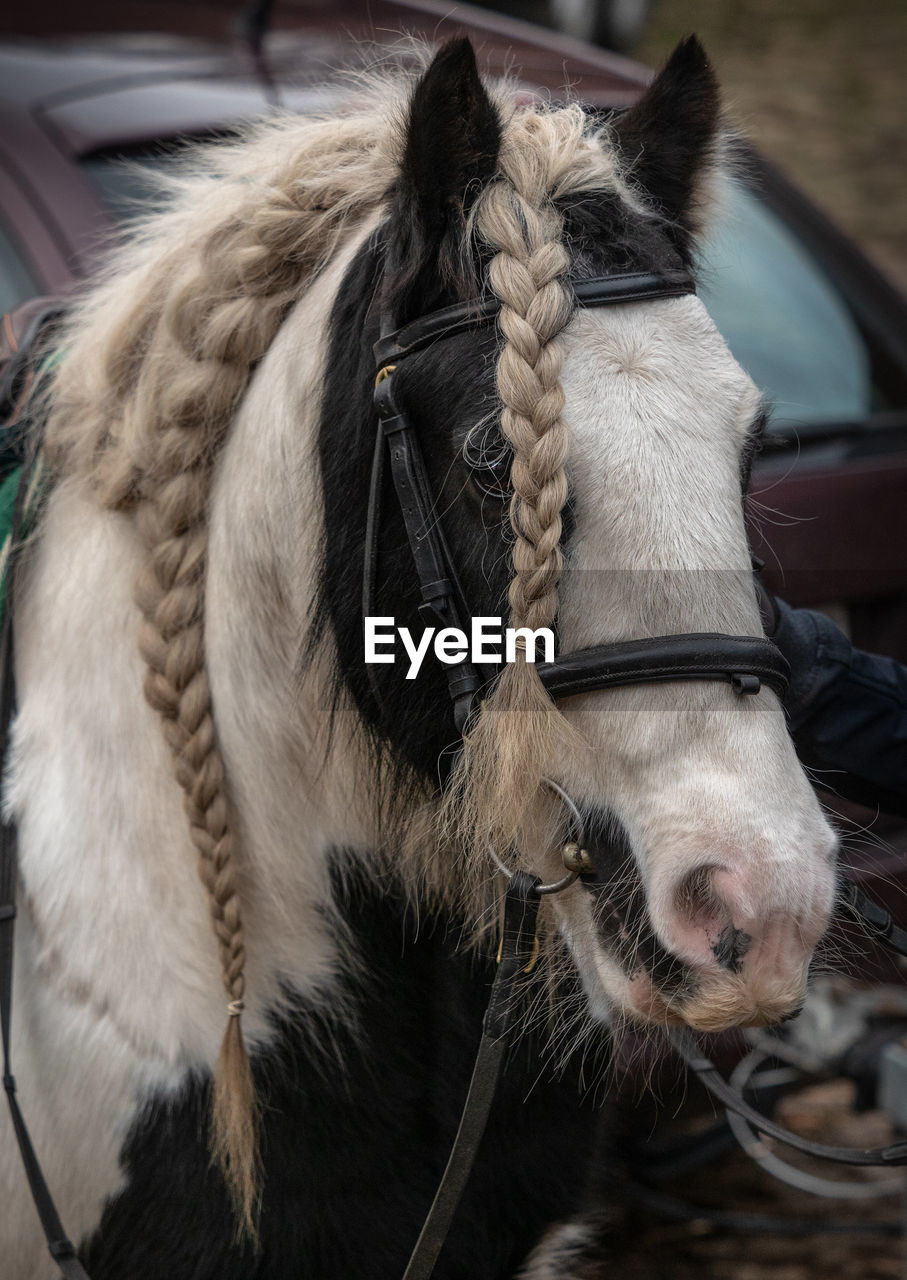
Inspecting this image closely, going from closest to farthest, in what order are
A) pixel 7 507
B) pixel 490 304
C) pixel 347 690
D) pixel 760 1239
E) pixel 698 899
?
pixel 698 899, pixel 490 304, pixel 347 690, pixel 7 507, pixel 760 1239

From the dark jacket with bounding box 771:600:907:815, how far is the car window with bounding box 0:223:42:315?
1.89m

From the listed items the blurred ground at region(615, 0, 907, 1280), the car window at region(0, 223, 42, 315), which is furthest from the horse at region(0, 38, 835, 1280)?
the blurred ground at region(615, 0, 907, 1280)

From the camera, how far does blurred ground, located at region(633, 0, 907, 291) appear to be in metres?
9.51

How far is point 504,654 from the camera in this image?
1397mm

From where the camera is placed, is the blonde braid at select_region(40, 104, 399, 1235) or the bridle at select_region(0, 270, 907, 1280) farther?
the blonde braid at select_region(40, 104, 399, 1235)

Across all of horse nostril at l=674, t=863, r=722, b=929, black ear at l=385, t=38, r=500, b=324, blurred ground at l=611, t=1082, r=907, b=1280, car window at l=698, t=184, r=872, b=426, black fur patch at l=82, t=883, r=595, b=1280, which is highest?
car window at l=698, t=184, r=872, b=426

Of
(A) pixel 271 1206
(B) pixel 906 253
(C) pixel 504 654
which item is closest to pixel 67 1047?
(A) pixel 271 1206

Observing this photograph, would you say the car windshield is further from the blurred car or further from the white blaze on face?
the white blaze on face

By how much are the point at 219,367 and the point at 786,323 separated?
220cm

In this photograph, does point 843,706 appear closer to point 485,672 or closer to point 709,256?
point 485,672

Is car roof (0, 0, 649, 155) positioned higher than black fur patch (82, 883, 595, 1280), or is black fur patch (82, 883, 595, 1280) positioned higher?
car roof (0, 0, 649, 155)

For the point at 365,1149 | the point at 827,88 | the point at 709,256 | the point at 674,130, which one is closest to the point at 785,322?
the point at 709,256

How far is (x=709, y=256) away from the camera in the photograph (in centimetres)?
242

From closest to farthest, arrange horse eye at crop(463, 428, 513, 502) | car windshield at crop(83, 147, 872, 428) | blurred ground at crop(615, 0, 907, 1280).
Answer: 1. horse eye at crop(463, 428, 513, 502)
2. car windshield at crop(83, 147, 872, 428)
3. blurred ground at crop(615, 0, 907, 1280)
